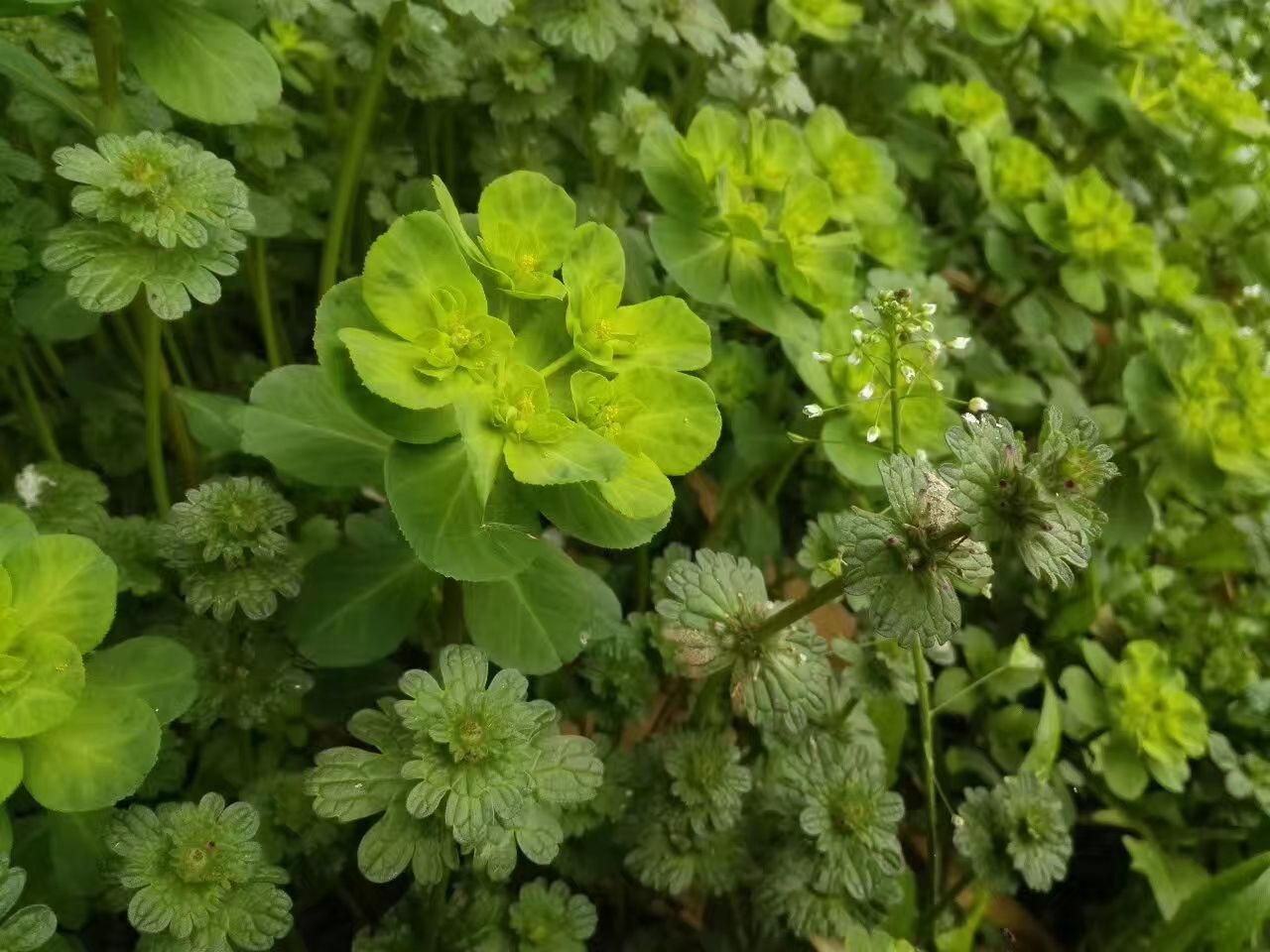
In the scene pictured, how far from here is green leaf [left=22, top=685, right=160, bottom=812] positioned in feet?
2.90

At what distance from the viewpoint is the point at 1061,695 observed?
1.76 meters

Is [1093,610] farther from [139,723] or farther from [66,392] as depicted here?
[66,392]

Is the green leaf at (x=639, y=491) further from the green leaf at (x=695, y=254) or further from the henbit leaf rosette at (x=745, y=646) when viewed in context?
the green leaf at (x=695, y=254)

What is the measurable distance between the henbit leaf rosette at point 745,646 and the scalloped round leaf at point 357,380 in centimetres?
27

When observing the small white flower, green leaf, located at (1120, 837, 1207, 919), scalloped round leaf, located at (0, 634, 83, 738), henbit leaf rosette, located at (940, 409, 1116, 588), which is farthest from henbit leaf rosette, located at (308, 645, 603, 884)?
green leaf, located at (1120, 837, 1207, 919)

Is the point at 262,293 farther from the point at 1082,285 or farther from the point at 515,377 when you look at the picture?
the point at 1082,285

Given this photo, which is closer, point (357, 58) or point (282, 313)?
point (357, 58)

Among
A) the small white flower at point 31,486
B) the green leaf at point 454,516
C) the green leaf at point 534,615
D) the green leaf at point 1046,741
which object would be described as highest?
the green leaf at point 454,516

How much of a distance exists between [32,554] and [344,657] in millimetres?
317

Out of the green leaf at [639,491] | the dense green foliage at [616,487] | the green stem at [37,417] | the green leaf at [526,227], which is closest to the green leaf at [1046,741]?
the dense green foliage at [616,487]

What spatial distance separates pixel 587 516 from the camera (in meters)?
0.97

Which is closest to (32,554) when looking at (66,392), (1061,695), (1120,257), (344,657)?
(344,657)

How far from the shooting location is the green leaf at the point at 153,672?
3.23ft

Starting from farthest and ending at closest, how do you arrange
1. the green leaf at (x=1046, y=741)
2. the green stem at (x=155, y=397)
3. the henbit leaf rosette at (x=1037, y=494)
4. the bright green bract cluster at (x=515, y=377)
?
the green leaf at (x=1046, y=741)
the green stem at (x=155, y=397)
the bright green bract cluster at (x=515, y=377)
the henbit leaf rosette at (x=1037, y=494)
